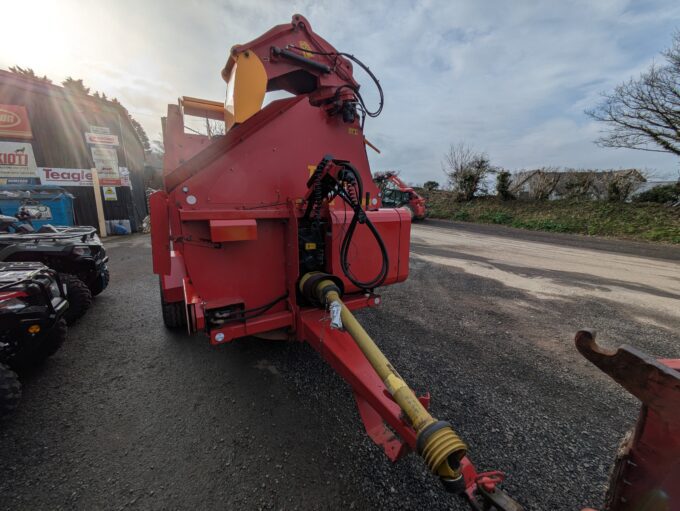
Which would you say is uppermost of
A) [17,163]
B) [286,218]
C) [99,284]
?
[17,163]

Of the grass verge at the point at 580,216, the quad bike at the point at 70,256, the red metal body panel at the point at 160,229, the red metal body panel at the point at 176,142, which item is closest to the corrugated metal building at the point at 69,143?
the quad bike at the point at 70,256

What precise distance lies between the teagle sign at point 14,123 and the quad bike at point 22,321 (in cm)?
1085

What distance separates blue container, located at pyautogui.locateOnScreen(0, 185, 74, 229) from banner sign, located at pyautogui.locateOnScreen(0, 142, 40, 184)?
0.71 m

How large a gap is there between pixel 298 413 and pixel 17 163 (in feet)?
43.5

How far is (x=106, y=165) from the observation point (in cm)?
1116

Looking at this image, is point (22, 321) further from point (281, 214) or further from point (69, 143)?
point (69, 143)

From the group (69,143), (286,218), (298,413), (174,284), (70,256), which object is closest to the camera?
(298,413)

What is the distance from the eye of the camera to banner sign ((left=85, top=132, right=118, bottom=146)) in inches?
426

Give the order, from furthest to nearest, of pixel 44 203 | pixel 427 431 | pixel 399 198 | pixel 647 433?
pixel 399 198 < pixel 44 203 < pixel 427 431 < pixel 647 433

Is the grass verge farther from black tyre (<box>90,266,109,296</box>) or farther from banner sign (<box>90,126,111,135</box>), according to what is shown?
banner sign (<box>90,126,111,135</box>)

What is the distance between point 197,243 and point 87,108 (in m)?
13.0

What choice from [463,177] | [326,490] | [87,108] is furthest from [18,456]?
[463,177]

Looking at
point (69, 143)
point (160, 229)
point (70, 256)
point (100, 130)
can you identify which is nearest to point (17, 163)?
point (69, 143)

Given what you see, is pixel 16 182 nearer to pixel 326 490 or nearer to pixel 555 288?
pixel 326 490
